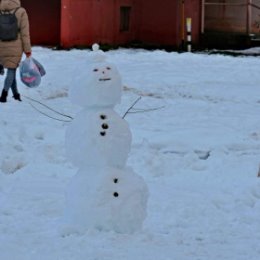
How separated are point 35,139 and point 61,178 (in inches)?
65.4

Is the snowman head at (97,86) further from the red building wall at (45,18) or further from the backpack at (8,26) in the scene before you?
the red building wall at (45,18)

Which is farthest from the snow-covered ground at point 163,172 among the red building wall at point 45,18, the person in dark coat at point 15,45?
the red building wall at point 45,18

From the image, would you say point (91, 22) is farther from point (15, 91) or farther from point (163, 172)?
point (163, 172)

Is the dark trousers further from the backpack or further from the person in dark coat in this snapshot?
the backpack

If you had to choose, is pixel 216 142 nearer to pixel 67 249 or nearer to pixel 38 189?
pixel 38 189

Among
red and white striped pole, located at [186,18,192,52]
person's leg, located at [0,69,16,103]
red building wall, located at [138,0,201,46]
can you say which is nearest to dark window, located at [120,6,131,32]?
red building wall, located at [138,0,201,46]

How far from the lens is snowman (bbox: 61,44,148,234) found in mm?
5156

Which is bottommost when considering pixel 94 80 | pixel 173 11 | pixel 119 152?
pixel 119 152

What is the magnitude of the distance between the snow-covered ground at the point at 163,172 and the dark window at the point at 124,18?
27.8 feet

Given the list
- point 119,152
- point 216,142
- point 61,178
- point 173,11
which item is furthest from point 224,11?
point 119,152

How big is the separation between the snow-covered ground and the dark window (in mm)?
8469

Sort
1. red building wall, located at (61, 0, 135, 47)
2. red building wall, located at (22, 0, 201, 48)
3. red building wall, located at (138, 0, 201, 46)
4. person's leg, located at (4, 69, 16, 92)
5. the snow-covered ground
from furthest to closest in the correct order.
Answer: red building wall, located at (138, 0, 201, 46) → red building wall, located at (22, 0, 201, 48) → red building wall, located at (61, 0, 135, 47) → person's leg, located at (4, 69, 16, 92) → the snow-covered ground

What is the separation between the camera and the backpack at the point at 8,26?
10.5 metres

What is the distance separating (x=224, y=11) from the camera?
25984 millimetres
